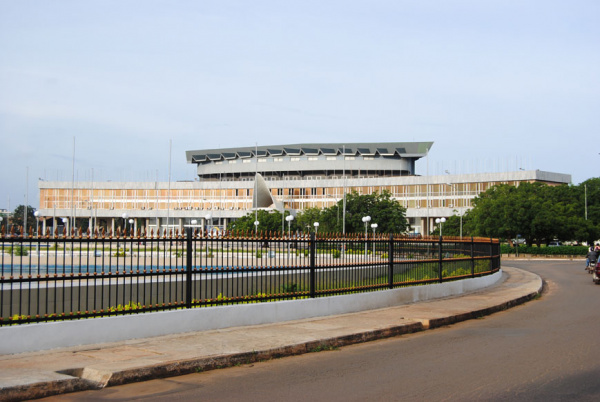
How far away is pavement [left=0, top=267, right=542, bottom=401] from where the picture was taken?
329 inches

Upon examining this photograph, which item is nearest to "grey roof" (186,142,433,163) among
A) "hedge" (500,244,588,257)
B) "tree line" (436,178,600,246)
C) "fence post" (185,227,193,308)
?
"tree line" (436,178,600,246)

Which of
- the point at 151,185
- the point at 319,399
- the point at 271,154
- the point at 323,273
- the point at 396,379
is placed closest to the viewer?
the point at 319,399

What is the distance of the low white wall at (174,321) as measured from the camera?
392 inches

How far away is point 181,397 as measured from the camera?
790 centimetres

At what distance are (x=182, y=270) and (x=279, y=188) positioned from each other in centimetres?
11465

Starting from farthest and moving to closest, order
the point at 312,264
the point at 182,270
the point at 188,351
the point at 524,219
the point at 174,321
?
1. the point at 524,219
2. the point at 312,264
3. the point at 182,270
4. the point at 174,321
5. the point at 188,351

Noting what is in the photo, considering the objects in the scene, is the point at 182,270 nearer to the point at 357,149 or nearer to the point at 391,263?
the point at 391,263

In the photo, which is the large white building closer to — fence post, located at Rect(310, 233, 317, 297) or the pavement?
fence post, located at Rect(310, 233, 317, 297)

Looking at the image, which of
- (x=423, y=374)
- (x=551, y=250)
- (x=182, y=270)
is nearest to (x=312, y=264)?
(x=182, y=270)

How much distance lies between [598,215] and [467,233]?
952 inches

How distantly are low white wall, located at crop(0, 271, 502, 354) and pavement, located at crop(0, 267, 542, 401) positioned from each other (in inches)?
7.1

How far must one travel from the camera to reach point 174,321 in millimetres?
11875

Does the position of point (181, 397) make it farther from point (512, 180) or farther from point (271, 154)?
point (271, 154)

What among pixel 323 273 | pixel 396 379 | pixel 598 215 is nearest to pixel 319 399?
pixel 396 379
